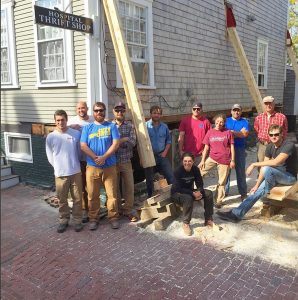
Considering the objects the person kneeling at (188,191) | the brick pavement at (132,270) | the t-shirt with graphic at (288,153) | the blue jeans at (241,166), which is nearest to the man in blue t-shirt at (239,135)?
the blue jeans at (241,166)

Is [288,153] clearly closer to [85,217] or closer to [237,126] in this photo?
[237,126]

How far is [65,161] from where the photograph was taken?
501cm

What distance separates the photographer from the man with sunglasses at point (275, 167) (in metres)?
4.87

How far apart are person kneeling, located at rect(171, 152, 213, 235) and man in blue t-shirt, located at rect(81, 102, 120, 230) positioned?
965 mm

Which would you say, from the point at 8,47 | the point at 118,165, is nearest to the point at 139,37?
the point at 8,47

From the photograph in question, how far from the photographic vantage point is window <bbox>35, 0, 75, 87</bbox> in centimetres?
670

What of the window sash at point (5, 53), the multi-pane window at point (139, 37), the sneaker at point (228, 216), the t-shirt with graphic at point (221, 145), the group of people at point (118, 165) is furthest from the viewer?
the window sash at point (5, 53)

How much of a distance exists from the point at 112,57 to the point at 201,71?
4.04 meters

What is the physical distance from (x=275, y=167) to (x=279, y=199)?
525 mm

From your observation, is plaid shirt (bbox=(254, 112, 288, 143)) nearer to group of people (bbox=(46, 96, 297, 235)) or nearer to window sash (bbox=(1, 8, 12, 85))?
group of people (bbox=(46, 96, 297, 235))

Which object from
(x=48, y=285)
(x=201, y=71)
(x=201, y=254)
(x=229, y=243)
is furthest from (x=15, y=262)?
A: (x=201, y=71)

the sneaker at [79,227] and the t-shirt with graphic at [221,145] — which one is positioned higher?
the t-shirt with graphic at [221,145]

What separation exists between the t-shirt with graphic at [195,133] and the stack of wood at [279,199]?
5.08 ft

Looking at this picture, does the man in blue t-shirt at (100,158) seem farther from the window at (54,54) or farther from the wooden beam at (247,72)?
the wooden beam at (247,72)
